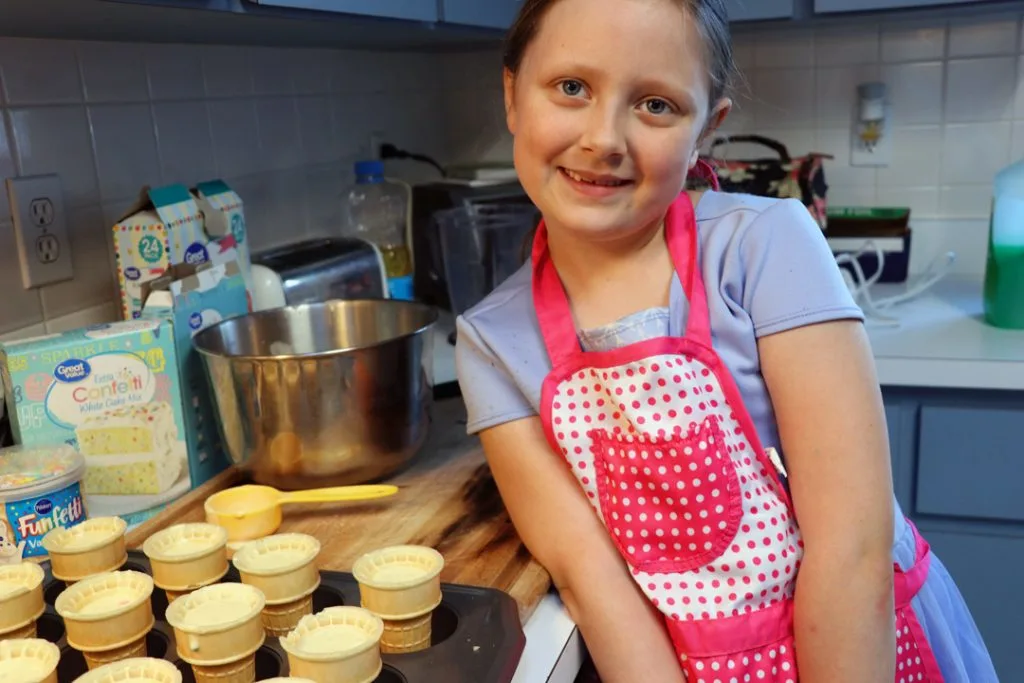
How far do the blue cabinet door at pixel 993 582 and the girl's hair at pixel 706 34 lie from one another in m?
0.94

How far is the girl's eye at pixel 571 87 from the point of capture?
2.57 ft

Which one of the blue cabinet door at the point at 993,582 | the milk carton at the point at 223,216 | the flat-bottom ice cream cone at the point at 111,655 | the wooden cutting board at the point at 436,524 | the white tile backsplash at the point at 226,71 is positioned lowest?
the blue cabinet door at the point at 993,582

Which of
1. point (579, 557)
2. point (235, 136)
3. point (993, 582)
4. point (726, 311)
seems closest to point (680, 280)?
point (726, 311)

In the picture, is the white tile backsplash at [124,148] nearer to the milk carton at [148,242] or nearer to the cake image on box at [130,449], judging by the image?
the milk carton at [148,242]

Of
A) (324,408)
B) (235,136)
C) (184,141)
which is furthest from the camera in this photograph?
(235,136)

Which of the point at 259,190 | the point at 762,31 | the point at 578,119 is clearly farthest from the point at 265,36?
the point at 762,31

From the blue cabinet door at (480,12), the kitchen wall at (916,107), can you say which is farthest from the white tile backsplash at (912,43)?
the blue cabinet door at (480,12)

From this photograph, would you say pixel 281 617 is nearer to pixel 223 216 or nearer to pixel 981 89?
pixel 223 216

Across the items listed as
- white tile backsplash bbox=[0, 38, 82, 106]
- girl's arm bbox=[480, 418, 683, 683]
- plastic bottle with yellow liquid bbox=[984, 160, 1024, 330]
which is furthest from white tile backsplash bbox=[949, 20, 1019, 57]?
white tile backsplash bbox=[0, 38, 82, 106]

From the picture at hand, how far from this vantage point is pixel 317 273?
134 cm

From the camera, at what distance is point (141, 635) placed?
699 millimetres

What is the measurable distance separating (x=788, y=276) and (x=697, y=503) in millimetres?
205

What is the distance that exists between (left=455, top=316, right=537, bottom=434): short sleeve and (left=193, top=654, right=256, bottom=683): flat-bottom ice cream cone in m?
0.30

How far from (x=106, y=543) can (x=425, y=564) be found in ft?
0.89
